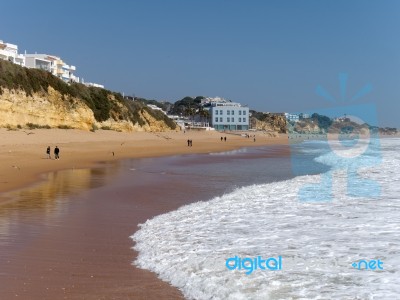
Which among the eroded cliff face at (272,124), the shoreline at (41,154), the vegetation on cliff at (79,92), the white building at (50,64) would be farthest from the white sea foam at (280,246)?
the eroded cliff face at (272,124)

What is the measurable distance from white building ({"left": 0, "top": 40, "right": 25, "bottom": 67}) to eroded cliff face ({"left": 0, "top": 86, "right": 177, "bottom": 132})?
13.7 m

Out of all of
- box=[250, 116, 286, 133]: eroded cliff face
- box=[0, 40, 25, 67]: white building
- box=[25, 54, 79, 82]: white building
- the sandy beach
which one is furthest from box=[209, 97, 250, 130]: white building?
the sandy beach

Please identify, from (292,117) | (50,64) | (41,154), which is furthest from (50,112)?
(292,117)

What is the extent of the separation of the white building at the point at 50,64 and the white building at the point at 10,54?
9.58 feet

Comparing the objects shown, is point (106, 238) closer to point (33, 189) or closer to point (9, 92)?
point (33, 189)

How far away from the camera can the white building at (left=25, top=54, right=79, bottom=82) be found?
235 ft

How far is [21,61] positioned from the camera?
2598 inches

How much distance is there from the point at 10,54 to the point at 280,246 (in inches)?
2425

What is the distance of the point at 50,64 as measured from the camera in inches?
2943

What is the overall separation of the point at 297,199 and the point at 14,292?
7.93 meters

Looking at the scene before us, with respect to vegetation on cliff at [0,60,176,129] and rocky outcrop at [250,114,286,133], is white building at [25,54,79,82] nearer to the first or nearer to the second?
vegetation on cliff at [0,60,176,129]

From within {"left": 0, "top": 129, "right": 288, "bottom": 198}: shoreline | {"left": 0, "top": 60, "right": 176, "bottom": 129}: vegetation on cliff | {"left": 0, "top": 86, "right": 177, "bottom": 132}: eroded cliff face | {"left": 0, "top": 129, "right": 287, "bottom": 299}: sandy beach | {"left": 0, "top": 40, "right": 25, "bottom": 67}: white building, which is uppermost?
{"left": 0, "top": 40, "right": 25, "bottom": 67}: white building

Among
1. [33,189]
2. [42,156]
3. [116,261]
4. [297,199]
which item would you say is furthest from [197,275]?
[42,156]

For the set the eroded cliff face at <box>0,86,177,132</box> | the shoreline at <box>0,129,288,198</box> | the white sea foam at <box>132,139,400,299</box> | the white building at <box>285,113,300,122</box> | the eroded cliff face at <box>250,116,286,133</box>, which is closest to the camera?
the white sea foam at <box>132,139,400,299</box>
